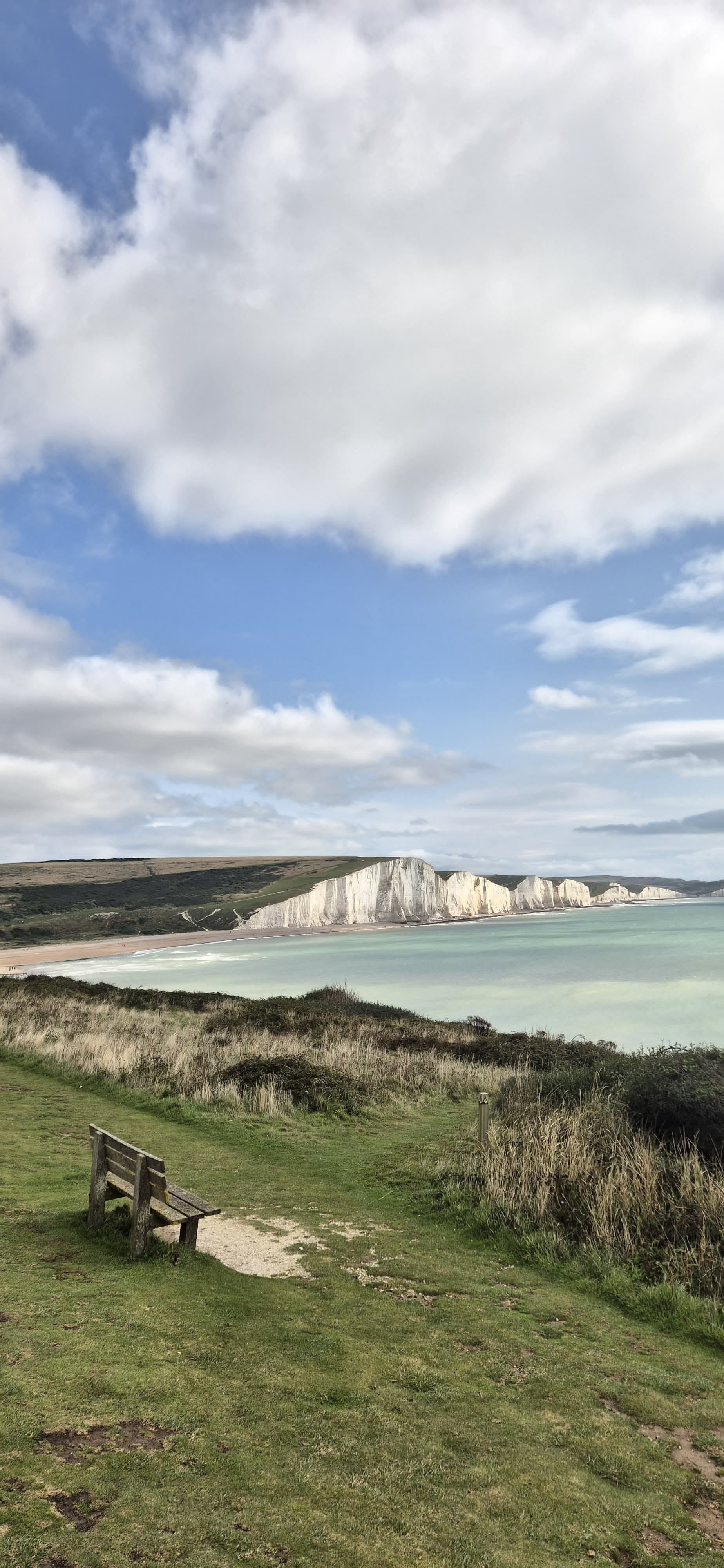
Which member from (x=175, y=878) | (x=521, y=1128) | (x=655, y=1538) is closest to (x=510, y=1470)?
(x=655, y=1538)

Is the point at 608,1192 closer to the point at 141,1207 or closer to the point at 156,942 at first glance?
the point at 141,1207

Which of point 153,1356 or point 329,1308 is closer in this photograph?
point 153,1356

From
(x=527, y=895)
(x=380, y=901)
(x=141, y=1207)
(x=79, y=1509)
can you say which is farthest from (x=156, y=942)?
(x=527, y=895)

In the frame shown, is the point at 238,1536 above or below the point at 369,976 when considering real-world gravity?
above

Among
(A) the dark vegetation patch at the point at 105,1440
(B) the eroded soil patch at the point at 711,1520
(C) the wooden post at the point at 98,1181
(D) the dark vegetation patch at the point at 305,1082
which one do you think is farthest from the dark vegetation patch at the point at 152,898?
(B) the eroded soil patch at the point at 711,1520

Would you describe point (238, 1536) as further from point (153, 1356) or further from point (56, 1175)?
point (56, 1175)

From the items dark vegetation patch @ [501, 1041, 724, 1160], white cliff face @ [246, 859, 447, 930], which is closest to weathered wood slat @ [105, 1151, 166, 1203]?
dark vegetation patch @ [501, 1041, 724, 1160]
